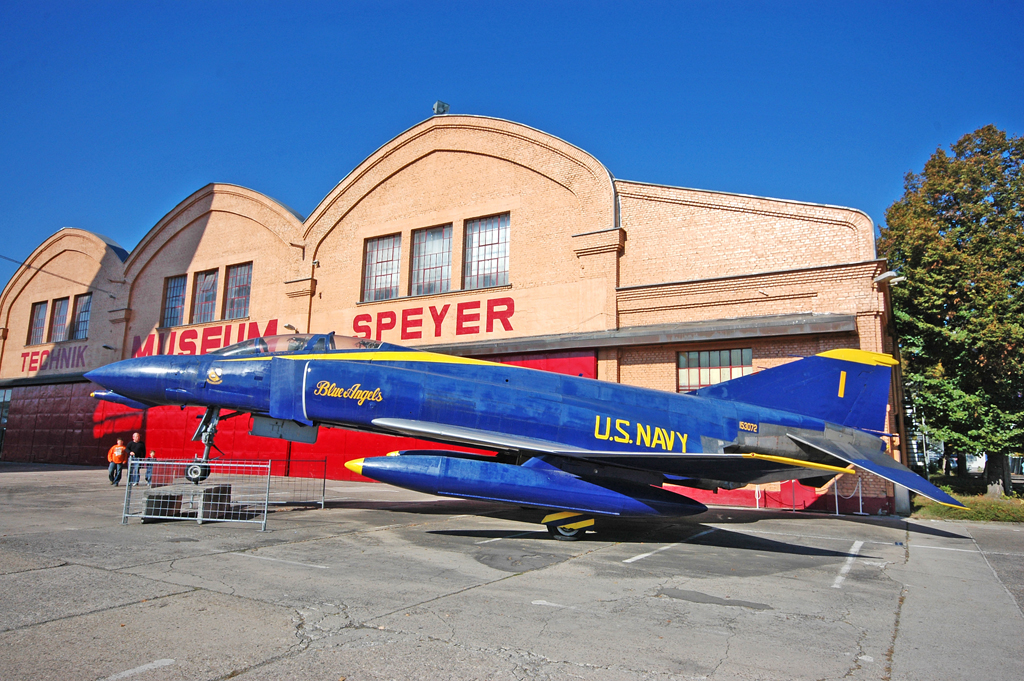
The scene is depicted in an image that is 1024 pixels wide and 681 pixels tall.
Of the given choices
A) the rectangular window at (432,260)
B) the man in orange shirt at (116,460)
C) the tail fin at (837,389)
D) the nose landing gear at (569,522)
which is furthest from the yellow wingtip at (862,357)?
the man in orange shirt at (116,460)

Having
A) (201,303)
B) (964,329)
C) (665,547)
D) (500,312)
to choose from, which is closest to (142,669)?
(665,547)

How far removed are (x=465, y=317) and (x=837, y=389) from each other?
12595 millimetres

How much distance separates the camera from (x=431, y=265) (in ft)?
74.2

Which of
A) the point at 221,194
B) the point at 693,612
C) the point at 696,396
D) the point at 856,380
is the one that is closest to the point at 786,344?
the point at 856,380

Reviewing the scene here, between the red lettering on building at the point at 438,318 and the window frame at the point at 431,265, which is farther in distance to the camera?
the window frame at the point at 431,265

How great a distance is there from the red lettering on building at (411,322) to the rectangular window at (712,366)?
9703 mm

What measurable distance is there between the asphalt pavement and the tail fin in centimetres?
245

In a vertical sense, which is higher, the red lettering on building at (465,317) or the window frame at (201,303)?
the window frame at (201,303)

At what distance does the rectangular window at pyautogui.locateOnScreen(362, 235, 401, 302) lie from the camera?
23.3 m

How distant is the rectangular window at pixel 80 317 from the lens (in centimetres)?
3228

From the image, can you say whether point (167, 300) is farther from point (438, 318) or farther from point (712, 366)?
point (712, 366)

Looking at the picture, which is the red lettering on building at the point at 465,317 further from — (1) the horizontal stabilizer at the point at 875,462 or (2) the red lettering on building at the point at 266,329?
(1) the horizontal stabilizer at the point at 875,462

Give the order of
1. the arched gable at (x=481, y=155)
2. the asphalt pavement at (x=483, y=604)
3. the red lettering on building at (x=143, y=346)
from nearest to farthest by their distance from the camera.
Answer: the asphalt pavement at (x=483, y=604), the arched gable at (x=481, y=155), the red lettering on building at (x=143, y=346)

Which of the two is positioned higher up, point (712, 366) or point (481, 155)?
point (481, 155)
